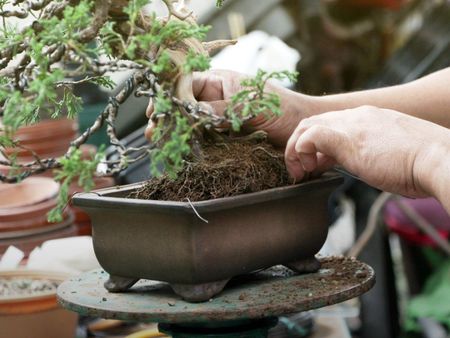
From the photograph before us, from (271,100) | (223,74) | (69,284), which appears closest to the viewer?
(271,100)

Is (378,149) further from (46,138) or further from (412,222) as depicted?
(412,222)

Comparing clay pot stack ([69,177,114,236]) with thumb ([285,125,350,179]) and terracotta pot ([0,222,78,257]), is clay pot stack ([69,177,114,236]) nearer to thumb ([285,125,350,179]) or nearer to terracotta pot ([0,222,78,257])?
terracotta pot ([0,222,78,257])

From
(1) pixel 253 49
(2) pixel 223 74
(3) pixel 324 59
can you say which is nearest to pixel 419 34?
(3) pixel 324 59

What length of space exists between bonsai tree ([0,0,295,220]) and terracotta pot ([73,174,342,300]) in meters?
0.05

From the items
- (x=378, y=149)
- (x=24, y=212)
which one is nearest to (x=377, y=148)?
(x=378, y=149)

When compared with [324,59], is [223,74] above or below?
above

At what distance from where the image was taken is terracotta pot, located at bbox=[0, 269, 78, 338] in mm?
1835

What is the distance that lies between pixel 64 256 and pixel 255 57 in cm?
118

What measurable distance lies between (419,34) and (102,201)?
126 inches

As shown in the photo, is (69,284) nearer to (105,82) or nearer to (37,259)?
(105,82)

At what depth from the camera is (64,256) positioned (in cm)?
216

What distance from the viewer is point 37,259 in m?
2.17

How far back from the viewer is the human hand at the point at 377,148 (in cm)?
140

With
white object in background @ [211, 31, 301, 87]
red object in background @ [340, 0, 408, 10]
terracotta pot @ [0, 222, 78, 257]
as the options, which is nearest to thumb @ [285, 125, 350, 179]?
terracotta pot @ [0, 222, 78, 257]
